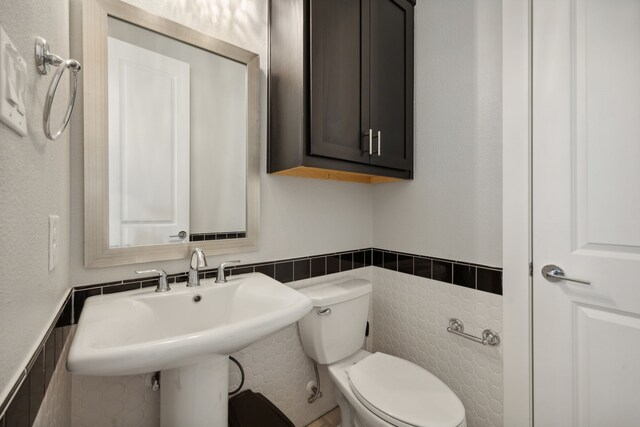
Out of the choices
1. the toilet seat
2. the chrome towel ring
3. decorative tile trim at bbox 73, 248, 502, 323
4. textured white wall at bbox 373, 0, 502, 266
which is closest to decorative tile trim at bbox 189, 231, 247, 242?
decorative tile trim at bbox 73, 248, 502, 323

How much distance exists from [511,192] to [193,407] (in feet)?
4.46

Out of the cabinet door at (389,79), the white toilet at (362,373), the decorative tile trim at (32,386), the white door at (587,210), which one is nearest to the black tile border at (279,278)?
the decorative tile trim at (32,386)

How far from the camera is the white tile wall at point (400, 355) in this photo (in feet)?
3.13

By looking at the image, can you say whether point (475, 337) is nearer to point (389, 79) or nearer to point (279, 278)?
point (279, 278)

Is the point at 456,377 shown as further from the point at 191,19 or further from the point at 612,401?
the point at 191,19

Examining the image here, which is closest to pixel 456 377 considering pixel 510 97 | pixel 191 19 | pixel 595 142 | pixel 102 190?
pixel 595 142

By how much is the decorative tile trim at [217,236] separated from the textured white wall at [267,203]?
0.09 meters

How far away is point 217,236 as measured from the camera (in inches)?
45.1

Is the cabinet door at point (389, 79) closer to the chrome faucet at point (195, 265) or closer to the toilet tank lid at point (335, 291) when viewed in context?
the toilet tank lid at point (335, 291)

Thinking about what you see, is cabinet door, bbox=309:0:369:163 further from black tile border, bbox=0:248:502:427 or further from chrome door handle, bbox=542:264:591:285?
chrome door handle, bbox=542:264:591:285

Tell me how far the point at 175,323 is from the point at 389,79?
1.36 metres

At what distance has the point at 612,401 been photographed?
0.94 m

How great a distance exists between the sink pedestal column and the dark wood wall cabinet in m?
0.75

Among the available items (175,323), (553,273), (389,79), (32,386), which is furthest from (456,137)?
(32,386)
